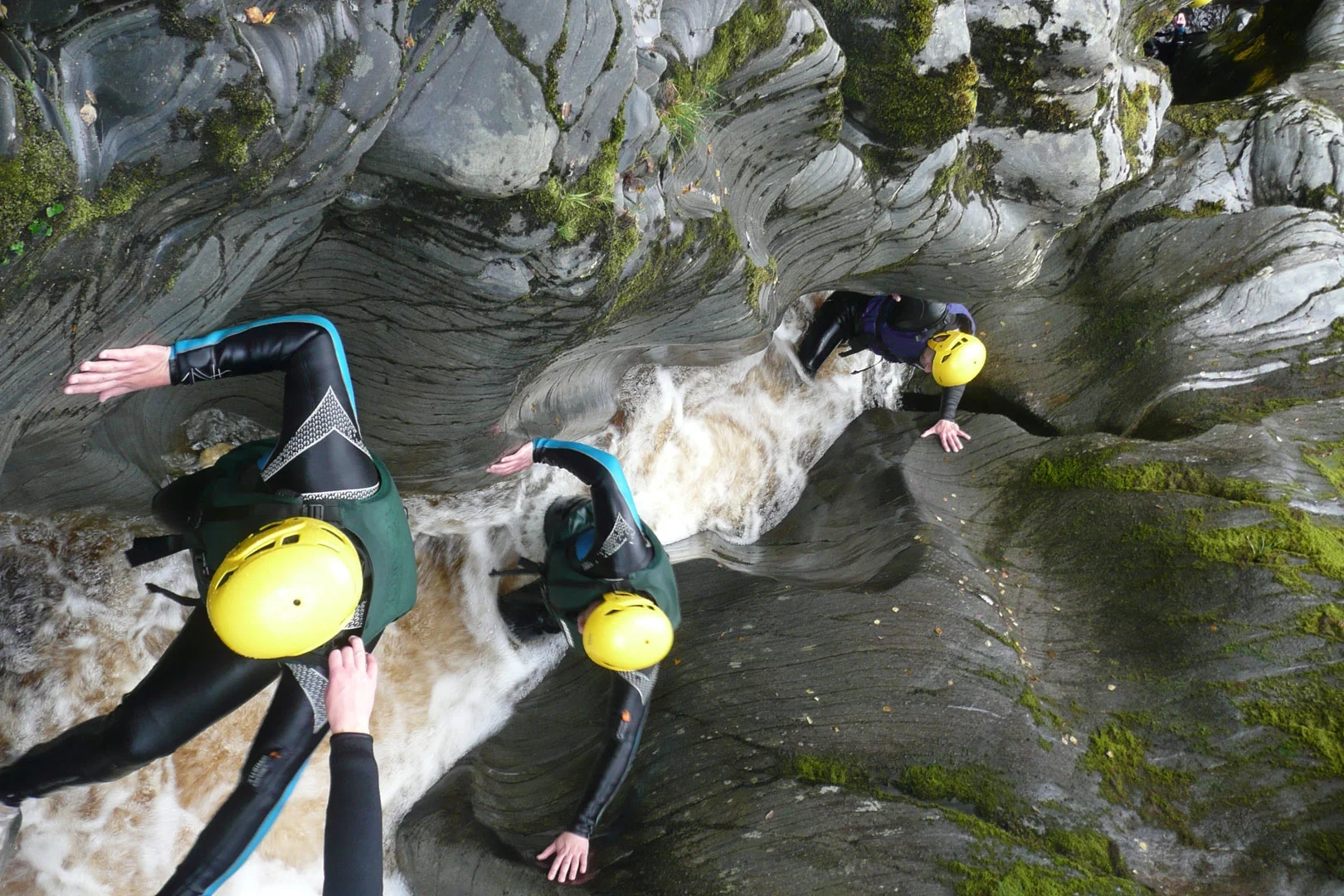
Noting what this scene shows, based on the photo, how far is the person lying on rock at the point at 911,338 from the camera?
270 inches

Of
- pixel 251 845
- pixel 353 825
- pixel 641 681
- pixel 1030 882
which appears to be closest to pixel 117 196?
pixel 353 825

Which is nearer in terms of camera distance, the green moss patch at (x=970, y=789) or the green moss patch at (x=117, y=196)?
the green moss patch at (x=117, y=196)

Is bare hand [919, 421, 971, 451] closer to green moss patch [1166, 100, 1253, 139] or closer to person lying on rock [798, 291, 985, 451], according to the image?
person lying on rock [798, 291, 985, 451]

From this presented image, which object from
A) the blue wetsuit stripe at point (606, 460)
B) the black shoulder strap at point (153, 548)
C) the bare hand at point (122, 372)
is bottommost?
the blue wetsuit stripe at point (606, 460)

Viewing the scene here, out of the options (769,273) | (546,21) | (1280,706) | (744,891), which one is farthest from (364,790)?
(1280,706)

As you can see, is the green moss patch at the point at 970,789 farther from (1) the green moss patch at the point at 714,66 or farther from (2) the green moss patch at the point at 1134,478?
(1) the green moss patch at the point at 714,66

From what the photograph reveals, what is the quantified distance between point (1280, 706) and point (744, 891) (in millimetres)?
3253

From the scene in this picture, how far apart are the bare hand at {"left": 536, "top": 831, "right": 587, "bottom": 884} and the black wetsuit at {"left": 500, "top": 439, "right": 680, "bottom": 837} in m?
0.05

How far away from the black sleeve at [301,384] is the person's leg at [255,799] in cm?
86

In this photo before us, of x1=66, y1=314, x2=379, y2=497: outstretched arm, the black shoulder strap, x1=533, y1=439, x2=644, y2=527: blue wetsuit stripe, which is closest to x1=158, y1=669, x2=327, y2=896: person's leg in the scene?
x1=66, y1=314, x2=379, y2=497: outstretched arm

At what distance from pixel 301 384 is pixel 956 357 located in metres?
5.37

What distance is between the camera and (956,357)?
6.75m

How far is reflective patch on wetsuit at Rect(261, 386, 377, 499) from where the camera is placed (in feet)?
10.3

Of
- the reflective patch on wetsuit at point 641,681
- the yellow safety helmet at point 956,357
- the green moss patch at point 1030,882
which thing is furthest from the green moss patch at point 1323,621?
the reflective patch on wetsuit at point 641,681
